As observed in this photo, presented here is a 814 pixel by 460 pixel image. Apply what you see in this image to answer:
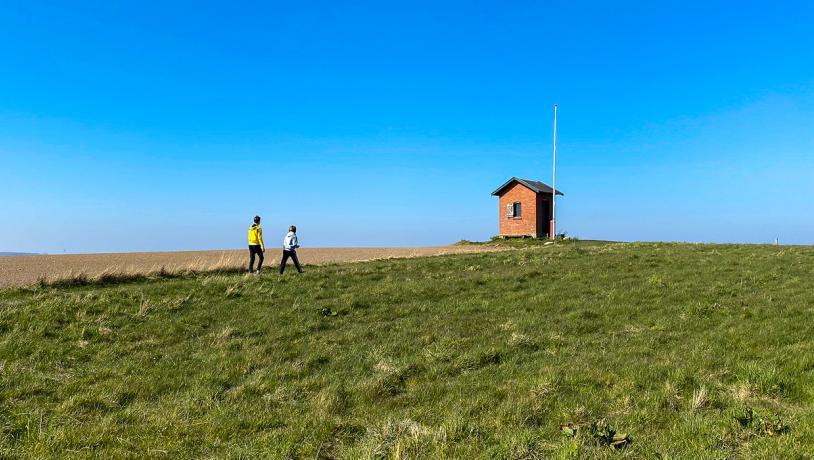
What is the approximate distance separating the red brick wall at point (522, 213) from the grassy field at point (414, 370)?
28.5m

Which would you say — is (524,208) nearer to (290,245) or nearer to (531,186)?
(531,186)

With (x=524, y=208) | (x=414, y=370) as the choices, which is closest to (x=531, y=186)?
(x=524, y=208)

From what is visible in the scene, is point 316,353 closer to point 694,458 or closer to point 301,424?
point 301,424

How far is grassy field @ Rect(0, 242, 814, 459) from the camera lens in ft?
18.2

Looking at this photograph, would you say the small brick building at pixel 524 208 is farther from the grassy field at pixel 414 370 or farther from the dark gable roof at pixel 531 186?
the grassy field at pixel 414 370

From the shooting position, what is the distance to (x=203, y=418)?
257 inches

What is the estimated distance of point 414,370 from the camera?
27.7 ft

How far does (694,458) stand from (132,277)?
19.9 m

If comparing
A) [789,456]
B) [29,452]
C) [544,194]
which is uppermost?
[544,194]

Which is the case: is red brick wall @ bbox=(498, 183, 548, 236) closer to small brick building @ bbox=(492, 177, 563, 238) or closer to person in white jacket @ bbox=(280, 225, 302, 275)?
small brick building @ bbox=(492, 177, 563, 238)

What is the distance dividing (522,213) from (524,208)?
22.3 inches

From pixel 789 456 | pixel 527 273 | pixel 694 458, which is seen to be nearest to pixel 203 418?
pixel 694 458

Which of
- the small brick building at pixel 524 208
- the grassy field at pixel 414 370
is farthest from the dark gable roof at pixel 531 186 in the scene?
the grassy field at pixel 414 370

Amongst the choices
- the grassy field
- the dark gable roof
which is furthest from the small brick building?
the grassy field
